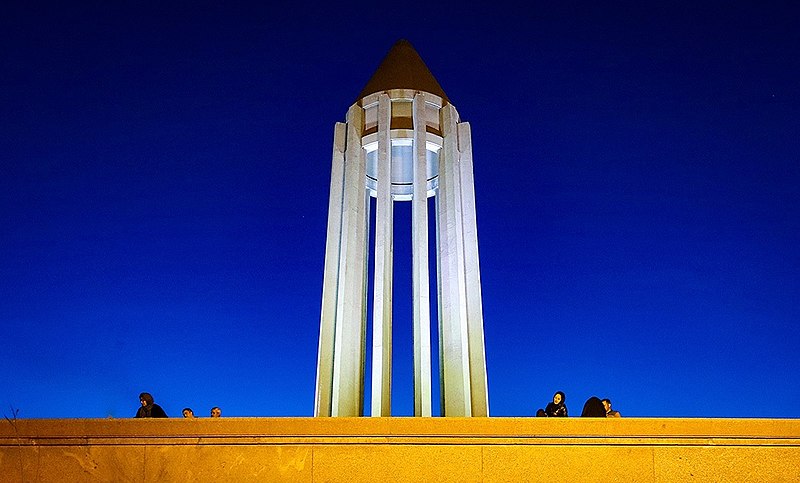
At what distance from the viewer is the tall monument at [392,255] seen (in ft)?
62.4

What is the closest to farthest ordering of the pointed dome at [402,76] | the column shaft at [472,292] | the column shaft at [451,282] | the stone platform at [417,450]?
the stone platform at [417,450]
the column shaft at [451,282]
the column shaft at [472,292]
the pointed dome at [402,76]

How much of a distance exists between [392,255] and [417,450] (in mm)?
9797

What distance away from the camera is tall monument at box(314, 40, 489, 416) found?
19.0 meters

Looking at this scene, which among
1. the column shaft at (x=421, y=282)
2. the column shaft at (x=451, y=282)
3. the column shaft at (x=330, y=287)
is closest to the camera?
the column shaft at (x=451, y=282)

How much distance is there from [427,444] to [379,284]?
8504mm

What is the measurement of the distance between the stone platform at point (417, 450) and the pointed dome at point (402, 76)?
1243 centimetres

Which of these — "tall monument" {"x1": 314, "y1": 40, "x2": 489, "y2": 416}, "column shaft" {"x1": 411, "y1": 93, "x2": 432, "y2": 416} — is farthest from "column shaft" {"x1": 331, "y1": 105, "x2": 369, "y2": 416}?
"column shaft" {"x1": 411, "y1": 93, "x2": 432, "y2": 416}

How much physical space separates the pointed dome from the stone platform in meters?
12.4

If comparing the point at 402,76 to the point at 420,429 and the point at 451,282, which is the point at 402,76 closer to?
the point at 451,282

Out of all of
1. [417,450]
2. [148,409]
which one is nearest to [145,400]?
[148,409]

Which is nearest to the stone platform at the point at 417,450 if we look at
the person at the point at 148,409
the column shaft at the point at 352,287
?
the person at the point at 148,409

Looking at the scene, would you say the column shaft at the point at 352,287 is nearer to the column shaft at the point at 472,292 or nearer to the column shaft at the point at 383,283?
the column shaft at the point at 383,283

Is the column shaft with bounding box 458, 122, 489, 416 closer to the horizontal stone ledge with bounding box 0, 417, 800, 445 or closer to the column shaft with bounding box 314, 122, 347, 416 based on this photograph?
the column shaft with bounding box 314, 122, 347, 416

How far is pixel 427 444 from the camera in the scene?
11.4 metres
